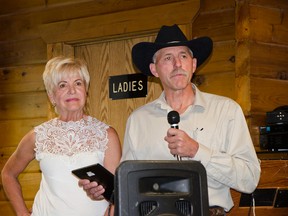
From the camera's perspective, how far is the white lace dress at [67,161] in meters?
2.71

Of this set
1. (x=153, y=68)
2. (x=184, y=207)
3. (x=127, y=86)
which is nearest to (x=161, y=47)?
(x=153, y=68)

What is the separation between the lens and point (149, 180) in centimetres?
188

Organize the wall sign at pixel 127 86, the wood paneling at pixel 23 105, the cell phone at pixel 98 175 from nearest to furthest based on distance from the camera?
the cell phone at pixel 98 175, the wall sign at pixel 127 86, the wood paneling at pixel 23 105

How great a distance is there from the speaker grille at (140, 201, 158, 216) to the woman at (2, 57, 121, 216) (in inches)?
33.9

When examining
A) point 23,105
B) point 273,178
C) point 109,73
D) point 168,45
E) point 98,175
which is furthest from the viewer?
point 23,105

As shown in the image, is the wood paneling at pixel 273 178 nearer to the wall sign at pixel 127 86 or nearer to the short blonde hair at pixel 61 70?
the short blonde hair at pixel 61 70

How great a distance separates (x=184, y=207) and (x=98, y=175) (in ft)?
1.61

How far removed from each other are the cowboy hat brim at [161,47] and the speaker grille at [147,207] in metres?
0.98

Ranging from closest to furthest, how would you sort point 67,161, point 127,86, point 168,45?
point 168,45 < point 67,161 < point 127,86

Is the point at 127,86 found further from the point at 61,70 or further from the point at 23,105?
the point at 61,70

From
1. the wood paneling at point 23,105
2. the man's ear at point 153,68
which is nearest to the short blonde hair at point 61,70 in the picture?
the man's ear at point 153,68

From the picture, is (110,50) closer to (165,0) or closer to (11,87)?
(165,0)

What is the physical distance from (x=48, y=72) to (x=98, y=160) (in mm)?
502

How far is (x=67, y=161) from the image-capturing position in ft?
9.00
